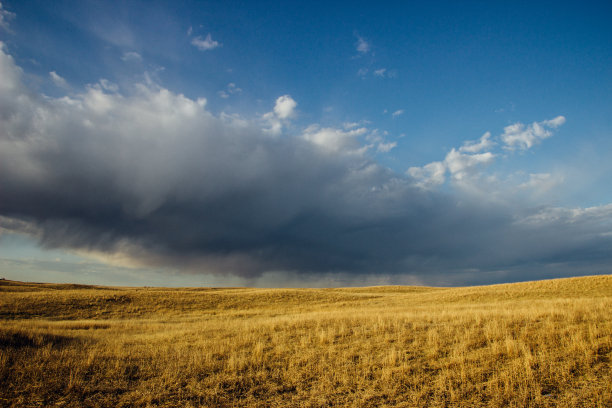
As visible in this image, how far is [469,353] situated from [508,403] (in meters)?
2.97

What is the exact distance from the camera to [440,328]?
12773mm

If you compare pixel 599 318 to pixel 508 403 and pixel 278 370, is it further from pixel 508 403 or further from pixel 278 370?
pixel 278 370

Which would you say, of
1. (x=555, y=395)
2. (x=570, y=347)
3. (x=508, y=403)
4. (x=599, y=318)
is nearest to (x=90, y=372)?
(x=508, y=403)

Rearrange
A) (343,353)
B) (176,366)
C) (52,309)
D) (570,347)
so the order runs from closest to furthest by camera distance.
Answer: (570,347) < (176,366) < (343,353) < (52,309)

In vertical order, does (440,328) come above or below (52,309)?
above

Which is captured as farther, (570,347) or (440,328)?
(440,328)

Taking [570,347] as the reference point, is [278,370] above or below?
below

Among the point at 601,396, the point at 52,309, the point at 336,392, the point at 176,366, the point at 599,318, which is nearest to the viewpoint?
the point at 601,396

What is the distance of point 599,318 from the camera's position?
1253 centimetres

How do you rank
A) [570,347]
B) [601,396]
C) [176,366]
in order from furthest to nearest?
1. [176,366]
2. [570,347]
3. [601,396]

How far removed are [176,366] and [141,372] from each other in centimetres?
95

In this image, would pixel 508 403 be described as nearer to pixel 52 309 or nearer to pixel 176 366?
→ pixel 176 366

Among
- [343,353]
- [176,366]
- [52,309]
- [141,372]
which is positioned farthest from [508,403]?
[52,309]

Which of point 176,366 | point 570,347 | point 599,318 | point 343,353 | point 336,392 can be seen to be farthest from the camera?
point 599,318
